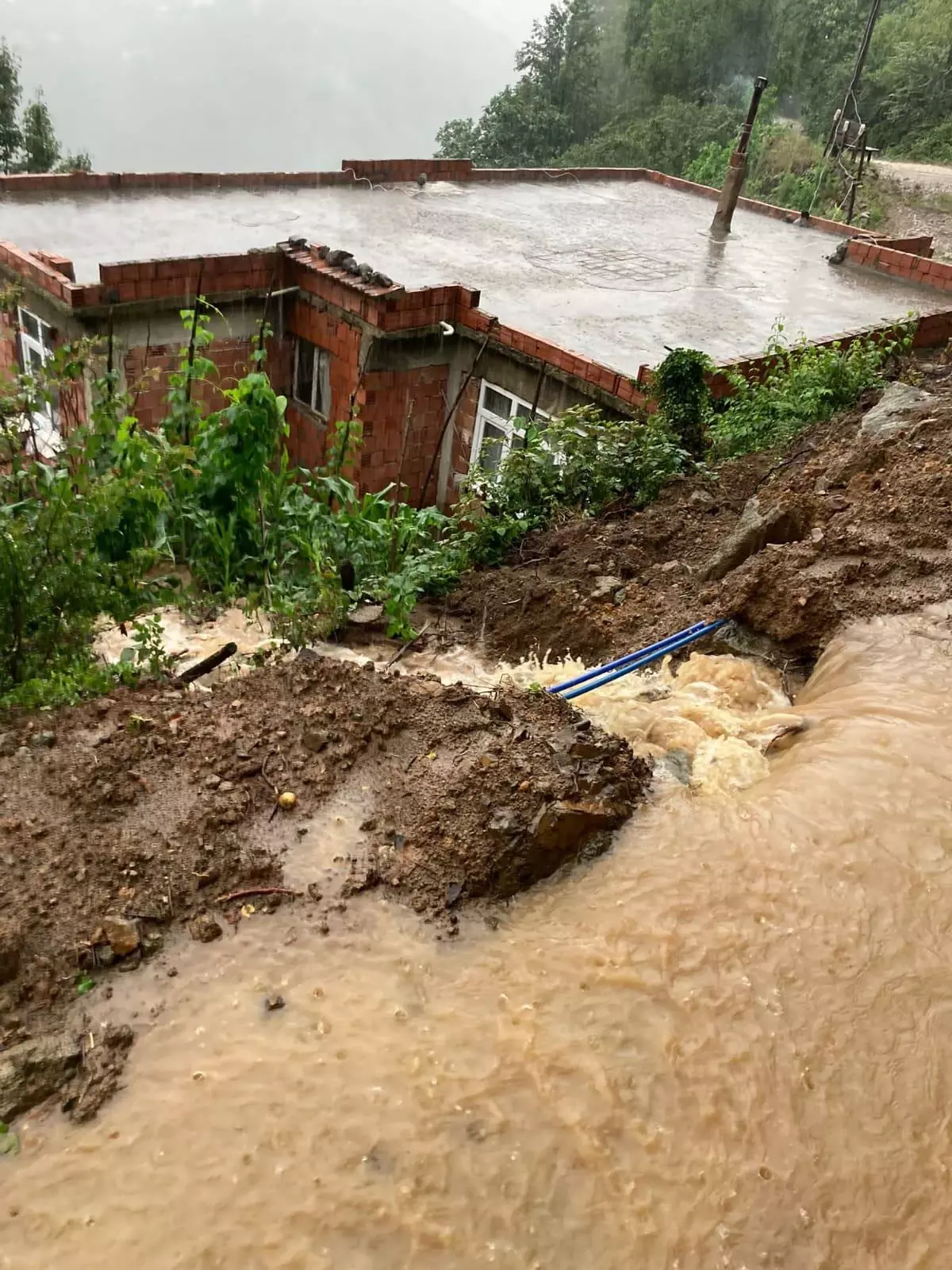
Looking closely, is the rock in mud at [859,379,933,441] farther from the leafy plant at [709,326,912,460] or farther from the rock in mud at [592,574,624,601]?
the rock in mud at [592,574,624,601]

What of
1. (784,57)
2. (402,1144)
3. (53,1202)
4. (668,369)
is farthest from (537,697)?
(784,57)

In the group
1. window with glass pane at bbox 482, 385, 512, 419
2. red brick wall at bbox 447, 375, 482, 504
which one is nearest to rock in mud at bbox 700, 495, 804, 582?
window with glass pane at bbox 482, 385, 512, 419

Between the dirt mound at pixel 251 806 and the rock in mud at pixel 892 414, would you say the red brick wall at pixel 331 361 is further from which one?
the dirt mound at pixel 251 806

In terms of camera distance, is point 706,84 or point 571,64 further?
point 706,84

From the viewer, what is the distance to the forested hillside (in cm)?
2745

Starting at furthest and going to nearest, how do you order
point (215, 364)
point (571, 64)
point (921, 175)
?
point (571, 64)
point (921, 175)
point (215, 364)

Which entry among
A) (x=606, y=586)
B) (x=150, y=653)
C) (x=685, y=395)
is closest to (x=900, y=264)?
(x=685, y=395)

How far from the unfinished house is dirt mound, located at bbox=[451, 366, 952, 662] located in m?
1.56

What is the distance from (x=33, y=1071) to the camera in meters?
3.09

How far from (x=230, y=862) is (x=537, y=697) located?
65.1 inches

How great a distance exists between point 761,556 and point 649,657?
1.07 m

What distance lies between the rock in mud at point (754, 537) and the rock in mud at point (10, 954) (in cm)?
431

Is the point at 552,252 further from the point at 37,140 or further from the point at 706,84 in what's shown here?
the point at 706,84

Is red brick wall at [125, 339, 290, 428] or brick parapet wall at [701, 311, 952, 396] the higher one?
brick parapet wall at [701, 311, 952, 396]
